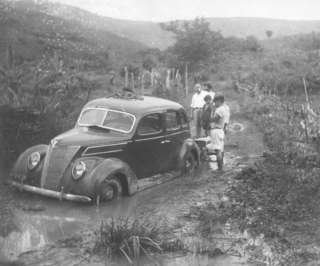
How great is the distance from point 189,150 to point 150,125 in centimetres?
152

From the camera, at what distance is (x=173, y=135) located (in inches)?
417

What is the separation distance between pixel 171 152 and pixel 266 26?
58590 mm

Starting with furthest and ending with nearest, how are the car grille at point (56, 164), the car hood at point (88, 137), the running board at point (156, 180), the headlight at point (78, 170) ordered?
the running board at point (156, 180) < the car hood at point (88, 137) < the car grille at point (56, 164) < the headlight at point (78, 170)

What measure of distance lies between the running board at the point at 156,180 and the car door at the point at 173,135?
6.0 inches

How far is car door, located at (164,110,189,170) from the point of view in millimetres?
10423

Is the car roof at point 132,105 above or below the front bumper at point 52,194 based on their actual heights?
above

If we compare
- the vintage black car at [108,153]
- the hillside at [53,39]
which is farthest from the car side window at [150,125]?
the hillside at [53,39]

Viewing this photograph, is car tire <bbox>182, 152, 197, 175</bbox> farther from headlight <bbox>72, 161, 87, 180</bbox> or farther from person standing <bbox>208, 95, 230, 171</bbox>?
headlight <bbox>72, 161, 87, 180</bbox>

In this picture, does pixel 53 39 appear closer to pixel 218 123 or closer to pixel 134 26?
pixel 218 123

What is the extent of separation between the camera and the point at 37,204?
852 cm

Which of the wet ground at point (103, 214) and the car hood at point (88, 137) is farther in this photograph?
the car hood at point (88, 137)

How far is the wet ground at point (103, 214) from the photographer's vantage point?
20.6 ft

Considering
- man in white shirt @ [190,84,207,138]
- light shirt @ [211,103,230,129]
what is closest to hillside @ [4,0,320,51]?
man in white shirt @ [190,84,207,138]

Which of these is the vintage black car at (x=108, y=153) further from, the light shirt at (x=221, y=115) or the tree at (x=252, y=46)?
the tree at (x=252, y=46)
